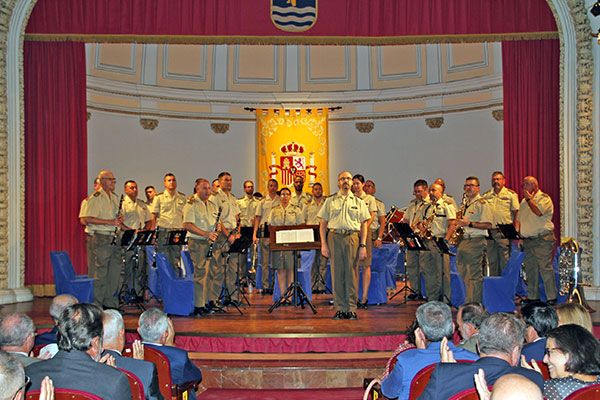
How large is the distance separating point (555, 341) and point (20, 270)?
8.69 metres

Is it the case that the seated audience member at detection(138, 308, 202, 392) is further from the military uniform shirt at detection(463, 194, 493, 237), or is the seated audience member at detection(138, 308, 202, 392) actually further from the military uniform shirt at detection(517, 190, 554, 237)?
the military uniform shirt at detection(517, 190, 554, 237)

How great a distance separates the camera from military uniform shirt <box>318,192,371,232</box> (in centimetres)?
968

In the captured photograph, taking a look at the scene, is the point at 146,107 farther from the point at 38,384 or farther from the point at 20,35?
the point at 38,384

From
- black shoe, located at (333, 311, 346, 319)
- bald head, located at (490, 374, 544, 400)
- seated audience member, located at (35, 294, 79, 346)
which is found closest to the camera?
bald head, located at (490, 374, 544, 400)

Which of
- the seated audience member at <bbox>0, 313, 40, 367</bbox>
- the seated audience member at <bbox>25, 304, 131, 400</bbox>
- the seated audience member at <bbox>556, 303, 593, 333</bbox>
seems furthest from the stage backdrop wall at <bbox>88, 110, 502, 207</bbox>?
the seated audience member at <bbox>25, 304, 131, 400</bbox>

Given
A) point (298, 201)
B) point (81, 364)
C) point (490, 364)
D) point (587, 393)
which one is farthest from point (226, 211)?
point (587, 393)

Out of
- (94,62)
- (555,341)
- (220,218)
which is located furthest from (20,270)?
(555,341)

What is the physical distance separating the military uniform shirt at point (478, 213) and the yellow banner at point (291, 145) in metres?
6.58

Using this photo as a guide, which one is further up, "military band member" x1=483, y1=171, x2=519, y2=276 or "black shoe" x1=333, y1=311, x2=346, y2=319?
"military band member" x1=483, y1=171, x2=519, y2=276

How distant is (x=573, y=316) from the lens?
5020mm

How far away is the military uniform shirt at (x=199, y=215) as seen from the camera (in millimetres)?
10195

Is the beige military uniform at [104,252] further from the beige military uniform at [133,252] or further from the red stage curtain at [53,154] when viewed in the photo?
the red stage curtain at [53,154]

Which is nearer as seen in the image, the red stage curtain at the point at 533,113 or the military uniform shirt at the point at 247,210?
the red stage curtain at the point at 533,113

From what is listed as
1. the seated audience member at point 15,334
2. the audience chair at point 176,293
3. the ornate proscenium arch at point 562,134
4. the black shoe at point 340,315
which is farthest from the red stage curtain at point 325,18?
the seated audience member at point 15,334
